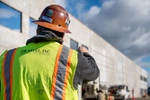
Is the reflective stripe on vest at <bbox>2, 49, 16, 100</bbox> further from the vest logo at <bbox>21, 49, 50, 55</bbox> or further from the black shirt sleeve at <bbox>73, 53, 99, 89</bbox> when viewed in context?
the black shirt sleeve at <bbox>73, 53, 99, 89</bbox>

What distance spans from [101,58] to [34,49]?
29.1 metres

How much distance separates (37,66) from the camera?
6.42ft

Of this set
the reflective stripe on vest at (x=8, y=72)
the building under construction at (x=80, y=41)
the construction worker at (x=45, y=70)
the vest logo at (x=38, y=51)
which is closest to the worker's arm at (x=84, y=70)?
the construction worker at (x=45, y=70)

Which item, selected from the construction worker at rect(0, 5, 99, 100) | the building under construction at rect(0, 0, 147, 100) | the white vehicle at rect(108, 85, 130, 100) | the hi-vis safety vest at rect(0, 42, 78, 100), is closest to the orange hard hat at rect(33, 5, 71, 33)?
the construction worker at rect(0, 5, 99, 100)

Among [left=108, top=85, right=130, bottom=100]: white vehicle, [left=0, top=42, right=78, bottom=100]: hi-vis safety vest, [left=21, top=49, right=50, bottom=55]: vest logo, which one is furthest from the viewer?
[left=108, top=85, right=130, bottom=100]: white vehicle

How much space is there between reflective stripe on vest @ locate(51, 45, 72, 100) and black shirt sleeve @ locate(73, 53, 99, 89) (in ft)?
0.25

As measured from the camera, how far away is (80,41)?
79.2ft

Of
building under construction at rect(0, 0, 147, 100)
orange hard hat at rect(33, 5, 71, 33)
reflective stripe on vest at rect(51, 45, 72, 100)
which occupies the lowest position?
reflective stripe on vest at rect(51, 45, 72, 100)

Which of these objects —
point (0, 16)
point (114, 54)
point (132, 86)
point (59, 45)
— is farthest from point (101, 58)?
point (59, 45)

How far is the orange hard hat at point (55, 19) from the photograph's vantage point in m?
2.13

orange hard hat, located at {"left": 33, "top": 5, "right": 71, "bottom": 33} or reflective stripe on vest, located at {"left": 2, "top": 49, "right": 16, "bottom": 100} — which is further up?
orange hard hat, located at {"left": 33, "top": 5, "right": 71, "bottom": 33}

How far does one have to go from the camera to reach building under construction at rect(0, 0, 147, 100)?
1354 centimetres

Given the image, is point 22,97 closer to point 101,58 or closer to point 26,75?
point 26,75

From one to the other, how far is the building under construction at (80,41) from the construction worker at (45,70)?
11087 millimetres
